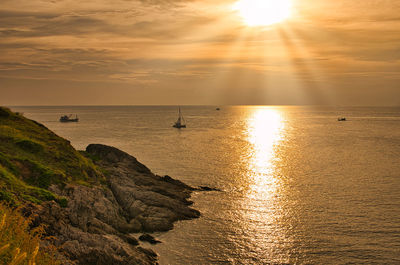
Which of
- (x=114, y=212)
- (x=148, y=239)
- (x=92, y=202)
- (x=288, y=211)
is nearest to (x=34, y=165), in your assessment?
(x=92, y=202)

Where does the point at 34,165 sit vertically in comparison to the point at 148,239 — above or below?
above

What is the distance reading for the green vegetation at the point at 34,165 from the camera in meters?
20.6

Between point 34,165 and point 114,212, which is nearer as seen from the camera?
point 34,165

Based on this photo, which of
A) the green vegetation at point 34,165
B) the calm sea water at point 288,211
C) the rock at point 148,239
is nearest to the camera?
the green vegetation at point 34,165

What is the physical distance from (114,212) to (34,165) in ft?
25.6

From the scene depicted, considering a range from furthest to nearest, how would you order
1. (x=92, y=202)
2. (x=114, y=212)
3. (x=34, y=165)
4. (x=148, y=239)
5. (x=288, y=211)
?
(x=288, y=211) → (x=114, y=212) → (x=148, y=239) → (x=92, y=202) → (x=34, y=165)

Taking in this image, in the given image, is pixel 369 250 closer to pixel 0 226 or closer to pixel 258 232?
pixel 258 232

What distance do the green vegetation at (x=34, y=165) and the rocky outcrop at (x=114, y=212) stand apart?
3.80 ft

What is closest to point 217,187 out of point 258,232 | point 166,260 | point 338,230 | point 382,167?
point 258,232

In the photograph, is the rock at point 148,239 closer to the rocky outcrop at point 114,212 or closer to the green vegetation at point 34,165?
the rocky outcrop at point 114,212

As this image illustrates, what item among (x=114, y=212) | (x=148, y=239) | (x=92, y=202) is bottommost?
(x=148, y=239)

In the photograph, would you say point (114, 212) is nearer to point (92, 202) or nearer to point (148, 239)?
point (92, 202)

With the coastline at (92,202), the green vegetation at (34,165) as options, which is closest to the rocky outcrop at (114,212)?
the coastline at (92,202)

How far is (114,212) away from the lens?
2750cm
